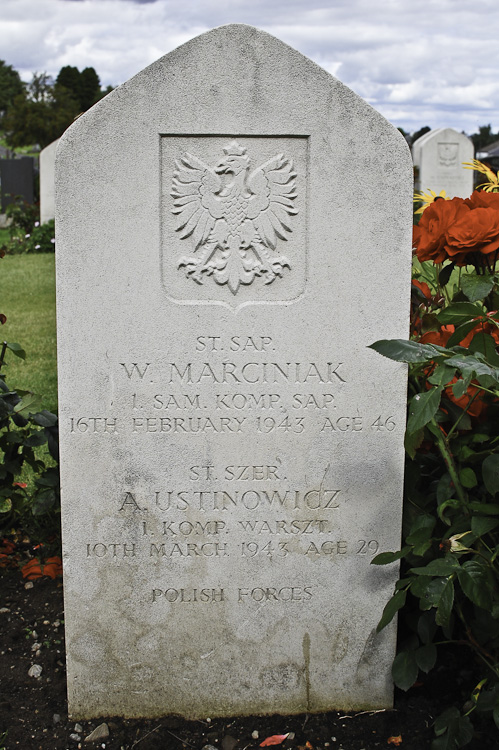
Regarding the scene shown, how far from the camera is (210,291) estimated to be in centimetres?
253

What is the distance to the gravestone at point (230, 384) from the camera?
2436 millimetres

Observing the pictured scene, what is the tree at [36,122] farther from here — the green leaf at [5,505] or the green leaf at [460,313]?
the green leaf at [460,313]

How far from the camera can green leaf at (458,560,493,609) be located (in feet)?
7.11

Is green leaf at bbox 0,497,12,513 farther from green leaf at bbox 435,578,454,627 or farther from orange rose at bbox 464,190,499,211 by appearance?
orange rose at bbox 464,190,499,211

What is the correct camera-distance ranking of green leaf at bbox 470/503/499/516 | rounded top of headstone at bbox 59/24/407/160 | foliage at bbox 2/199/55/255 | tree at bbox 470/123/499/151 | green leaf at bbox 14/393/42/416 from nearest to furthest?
green leaf at bbox 470/503/499/516
rounded top of headstone at bbox 59/24/407/160
green leaf at bbox 14/393/42/416
foliage at bbox 2/199/55/255
tree at bbox 470/123/499/151

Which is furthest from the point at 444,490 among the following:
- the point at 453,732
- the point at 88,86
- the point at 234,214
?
the point at 88,86

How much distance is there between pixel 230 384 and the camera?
2.58 metres

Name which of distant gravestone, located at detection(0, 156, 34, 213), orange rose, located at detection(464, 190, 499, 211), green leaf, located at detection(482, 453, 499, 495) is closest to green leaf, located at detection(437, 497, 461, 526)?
green leaf, located at detection(482, 453, 499, 495)

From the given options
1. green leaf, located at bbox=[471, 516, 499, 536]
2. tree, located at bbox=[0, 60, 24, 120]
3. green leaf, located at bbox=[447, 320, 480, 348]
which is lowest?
green leaf, located at bbox=[471, 516, 499, 536]

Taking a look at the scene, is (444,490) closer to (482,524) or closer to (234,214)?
(482,524)

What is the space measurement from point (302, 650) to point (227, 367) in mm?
1056

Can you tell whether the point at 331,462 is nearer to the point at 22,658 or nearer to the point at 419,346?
the point at 419,346

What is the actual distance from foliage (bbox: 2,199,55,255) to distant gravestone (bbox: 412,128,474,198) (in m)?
7.97

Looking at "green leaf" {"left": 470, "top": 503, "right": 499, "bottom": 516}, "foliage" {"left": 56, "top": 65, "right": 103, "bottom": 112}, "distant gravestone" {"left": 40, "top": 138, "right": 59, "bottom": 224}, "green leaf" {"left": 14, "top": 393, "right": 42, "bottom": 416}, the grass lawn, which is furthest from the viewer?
"foliage" {"left": 56, "top": 65, "right": 103, "bottom": 112}
